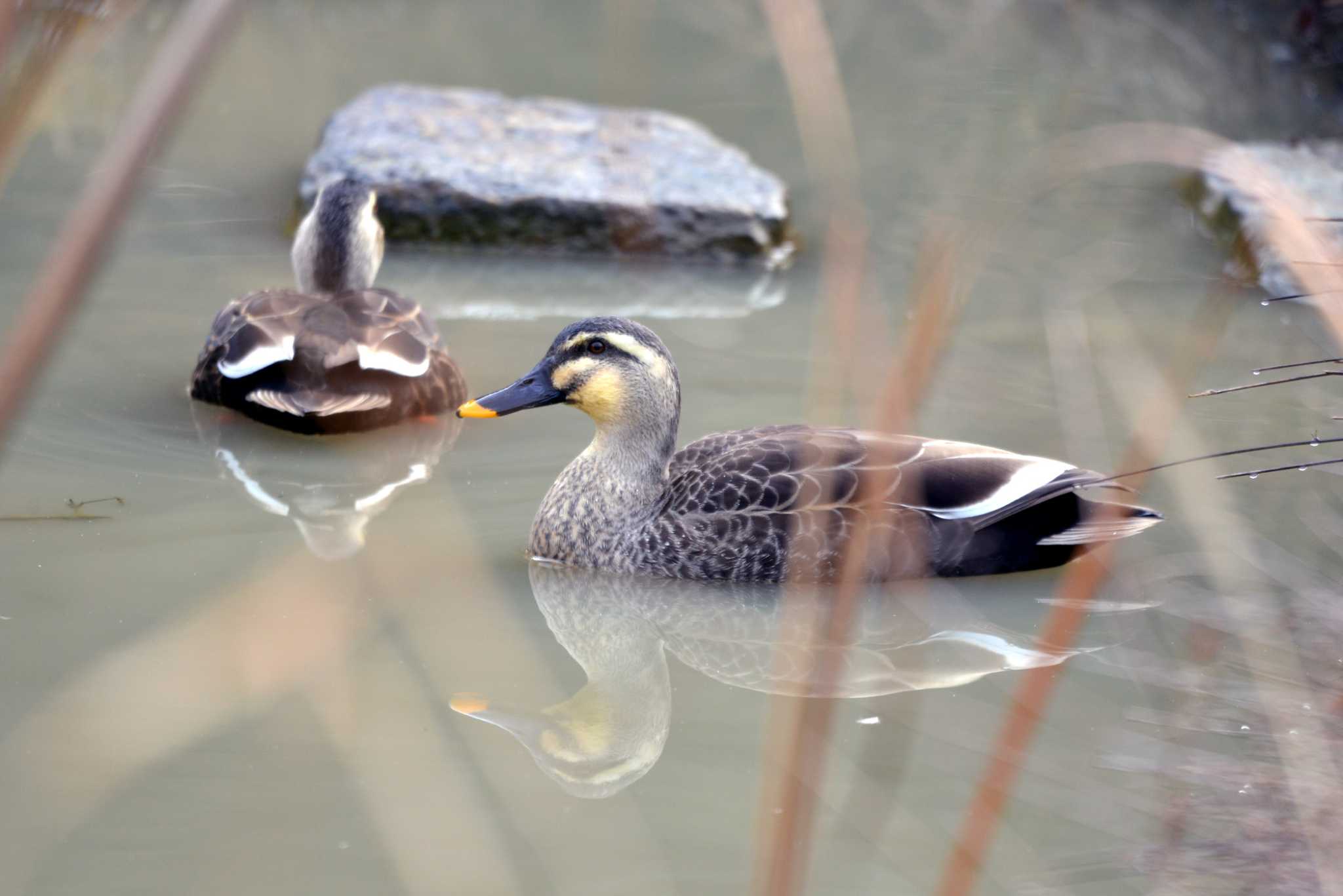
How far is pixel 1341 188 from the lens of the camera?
8.36 meters

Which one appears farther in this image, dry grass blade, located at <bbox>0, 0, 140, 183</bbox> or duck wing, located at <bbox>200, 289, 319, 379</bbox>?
duck wing, located at <bbox>200, 289, 319, 379</bbox>

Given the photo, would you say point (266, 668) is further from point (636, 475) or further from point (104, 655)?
point (636, 475)

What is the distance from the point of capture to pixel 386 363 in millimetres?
5531

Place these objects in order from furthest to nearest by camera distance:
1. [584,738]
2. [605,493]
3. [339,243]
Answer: [339,243] → [605,493] → [584,738]

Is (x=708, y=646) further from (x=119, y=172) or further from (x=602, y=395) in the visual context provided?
(x=119, y=172)

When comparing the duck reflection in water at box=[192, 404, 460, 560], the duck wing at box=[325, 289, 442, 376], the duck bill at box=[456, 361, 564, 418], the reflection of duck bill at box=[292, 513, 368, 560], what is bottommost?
the duck reflection in water at box=[192, 404, 460, 560]

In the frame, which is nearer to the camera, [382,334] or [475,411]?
[475,411]

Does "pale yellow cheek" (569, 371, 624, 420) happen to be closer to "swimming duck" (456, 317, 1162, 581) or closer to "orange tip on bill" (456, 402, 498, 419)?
"swimming duck" (456, 317, 1162, 581)

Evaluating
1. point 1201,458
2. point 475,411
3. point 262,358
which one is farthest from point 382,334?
point 1201,458

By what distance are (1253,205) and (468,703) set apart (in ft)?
16.4

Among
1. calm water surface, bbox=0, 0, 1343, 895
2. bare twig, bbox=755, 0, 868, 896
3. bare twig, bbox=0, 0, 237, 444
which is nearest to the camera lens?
bare twig, bbox=0, 0, 237, 444

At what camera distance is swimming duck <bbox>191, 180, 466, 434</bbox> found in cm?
552

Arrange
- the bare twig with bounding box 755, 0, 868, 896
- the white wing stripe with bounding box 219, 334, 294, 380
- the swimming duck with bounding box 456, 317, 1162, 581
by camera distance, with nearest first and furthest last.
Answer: the bare twig with bounding box 755, 0, 868, 896, the swimming duck with bounding box 456, 317, 1162, 581, the white wing stripe with bounding box 219, 334, 294, 380

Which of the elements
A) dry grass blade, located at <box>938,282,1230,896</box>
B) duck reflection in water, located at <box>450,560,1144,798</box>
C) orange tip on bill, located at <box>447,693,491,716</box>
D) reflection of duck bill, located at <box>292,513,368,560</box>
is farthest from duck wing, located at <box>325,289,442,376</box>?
dry grass blade, located at <box>938,282,1230,896</box>
